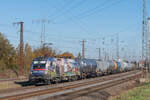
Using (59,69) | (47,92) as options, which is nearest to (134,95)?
(47,92)

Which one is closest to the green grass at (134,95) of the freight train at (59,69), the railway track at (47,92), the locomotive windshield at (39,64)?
the railway track at (47,92)

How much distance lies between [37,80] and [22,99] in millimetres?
10659

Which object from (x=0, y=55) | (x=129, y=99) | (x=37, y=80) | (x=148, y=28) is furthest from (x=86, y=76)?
(x=129, y=99)

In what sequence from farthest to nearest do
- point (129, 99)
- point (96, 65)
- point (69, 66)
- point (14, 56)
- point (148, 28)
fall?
1. point (14, 56)
2. point (96, 65)
3. point (148, 28)
4. point (69, 66)
5. point (129, 99)

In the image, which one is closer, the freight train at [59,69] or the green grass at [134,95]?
the green grass at [134,95]

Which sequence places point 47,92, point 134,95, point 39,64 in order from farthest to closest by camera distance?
point 39,64, point 47,92, point 134,95

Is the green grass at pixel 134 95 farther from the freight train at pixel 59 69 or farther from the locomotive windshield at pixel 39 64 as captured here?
the locomotive windshield at pixel 39 64

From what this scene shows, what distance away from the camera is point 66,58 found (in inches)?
1258

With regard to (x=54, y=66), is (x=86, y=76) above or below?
below

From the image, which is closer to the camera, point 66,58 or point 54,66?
point 54,66

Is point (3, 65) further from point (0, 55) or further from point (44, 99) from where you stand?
point (44, 99)

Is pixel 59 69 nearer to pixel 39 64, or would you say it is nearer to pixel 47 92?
pixel 39 64

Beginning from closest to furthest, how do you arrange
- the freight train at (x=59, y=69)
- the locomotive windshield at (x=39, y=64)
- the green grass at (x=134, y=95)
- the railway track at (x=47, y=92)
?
the green grass at (x=134, y=95) < the railway track at (x=47, y=92) < the freight train at (x=59, y=69) < the locomotive windshield at (x=39, y=64)

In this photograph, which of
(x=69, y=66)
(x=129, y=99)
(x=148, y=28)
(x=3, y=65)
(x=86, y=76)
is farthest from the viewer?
A: (x=3, y=65)
